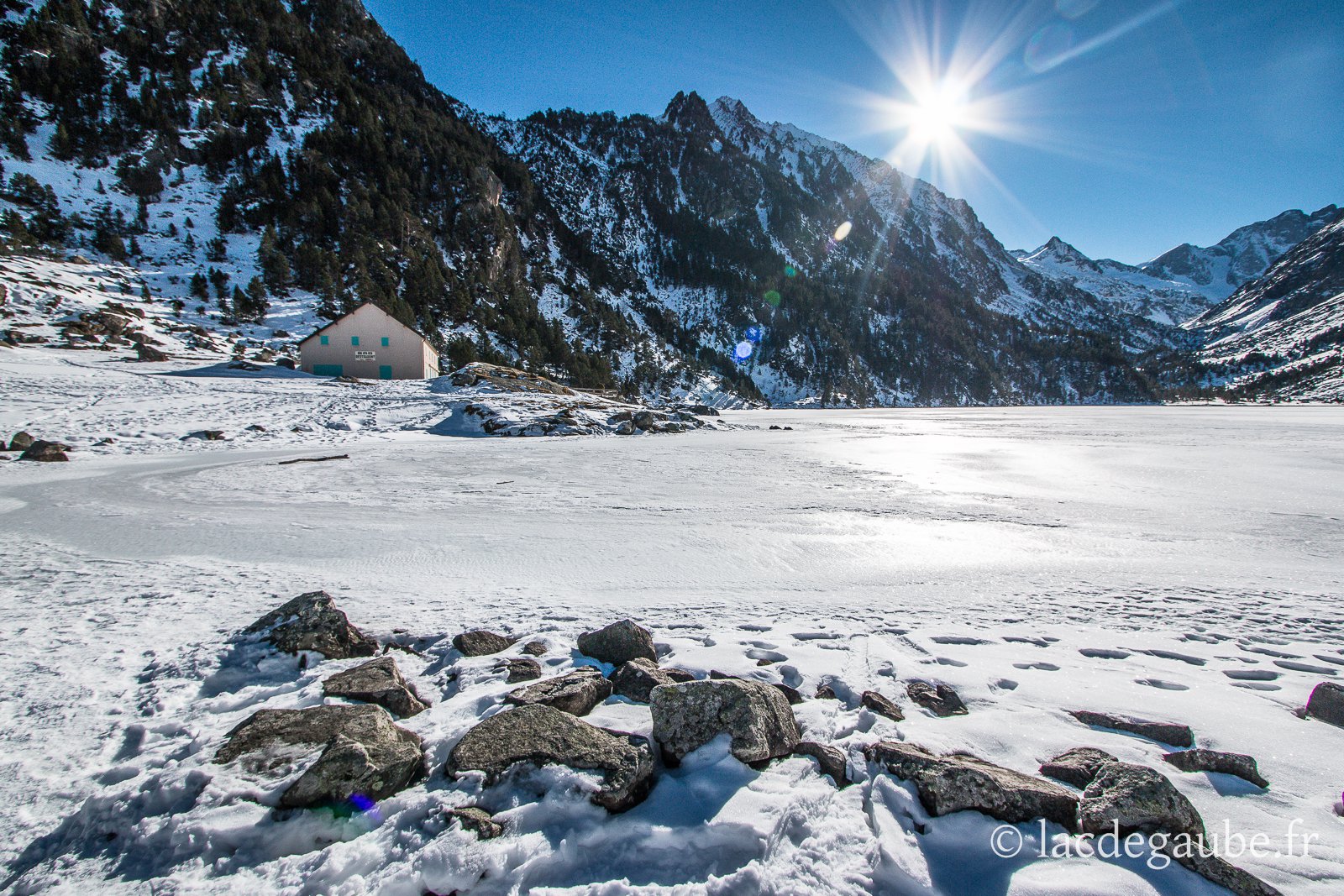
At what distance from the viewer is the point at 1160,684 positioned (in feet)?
10.7

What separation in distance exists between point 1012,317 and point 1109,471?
227 meters

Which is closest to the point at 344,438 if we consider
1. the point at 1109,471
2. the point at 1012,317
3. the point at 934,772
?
the point at 934,772

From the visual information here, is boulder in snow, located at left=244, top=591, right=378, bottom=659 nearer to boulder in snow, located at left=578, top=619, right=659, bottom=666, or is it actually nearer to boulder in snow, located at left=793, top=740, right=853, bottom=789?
boulder in snow, located at left=578, top=619, right=659, bottom=666

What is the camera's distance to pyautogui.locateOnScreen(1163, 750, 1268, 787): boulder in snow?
231cm

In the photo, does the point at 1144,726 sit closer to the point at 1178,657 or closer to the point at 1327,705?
the point at 1327,705

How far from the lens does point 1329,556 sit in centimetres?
570

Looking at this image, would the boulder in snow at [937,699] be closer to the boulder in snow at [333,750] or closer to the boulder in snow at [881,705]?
the boulder in snow at [881,705]

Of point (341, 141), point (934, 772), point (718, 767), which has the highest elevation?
point (341, 141)

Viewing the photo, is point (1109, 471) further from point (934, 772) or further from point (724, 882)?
point (724, 882)

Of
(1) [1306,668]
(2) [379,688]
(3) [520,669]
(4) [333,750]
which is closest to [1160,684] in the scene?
(1) [1306,668]

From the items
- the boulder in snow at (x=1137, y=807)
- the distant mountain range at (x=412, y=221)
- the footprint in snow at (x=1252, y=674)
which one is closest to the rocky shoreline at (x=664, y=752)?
the boulder in snow at (x=1137, y=807)

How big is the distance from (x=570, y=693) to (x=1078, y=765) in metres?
2.59

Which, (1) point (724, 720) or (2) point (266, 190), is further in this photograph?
(2) point (266, 190)

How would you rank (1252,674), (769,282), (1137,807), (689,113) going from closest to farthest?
(1137,807) < (1252,674) < (769,282) < (689,113)
